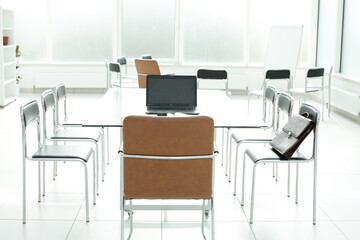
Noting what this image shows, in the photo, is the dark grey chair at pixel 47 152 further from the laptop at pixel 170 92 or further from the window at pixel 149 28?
the window at pixel 149 28

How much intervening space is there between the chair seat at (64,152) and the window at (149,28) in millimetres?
6946

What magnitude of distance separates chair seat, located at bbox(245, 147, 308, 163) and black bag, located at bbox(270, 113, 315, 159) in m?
0.05

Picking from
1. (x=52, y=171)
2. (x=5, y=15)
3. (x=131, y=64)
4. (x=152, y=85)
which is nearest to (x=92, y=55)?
(x=131, y=64)

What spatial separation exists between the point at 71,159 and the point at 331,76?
6.14 metres

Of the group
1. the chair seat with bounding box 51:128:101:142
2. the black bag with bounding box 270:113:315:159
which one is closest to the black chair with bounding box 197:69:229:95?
the chair seat with bounding box 51:128:101:142

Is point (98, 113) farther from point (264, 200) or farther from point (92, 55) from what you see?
point (92, 55)

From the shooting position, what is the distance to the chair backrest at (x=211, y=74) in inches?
270

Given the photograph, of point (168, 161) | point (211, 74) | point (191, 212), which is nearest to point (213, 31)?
point (211, 74)

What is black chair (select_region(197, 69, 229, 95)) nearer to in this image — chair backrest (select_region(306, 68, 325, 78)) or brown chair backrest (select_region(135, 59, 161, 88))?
brown chair backrest (select_region(135, 59, 161, 88))

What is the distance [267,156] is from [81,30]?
7.58 m

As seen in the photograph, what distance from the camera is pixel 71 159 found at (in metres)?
3.89

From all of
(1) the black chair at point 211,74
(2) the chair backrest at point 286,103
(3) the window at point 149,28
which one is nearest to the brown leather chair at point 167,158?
(2) the chair backrest at point 286,103

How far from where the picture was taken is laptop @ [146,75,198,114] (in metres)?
4.27

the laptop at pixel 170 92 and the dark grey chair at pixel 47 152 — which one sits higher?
the laptop at pixel 170 92
